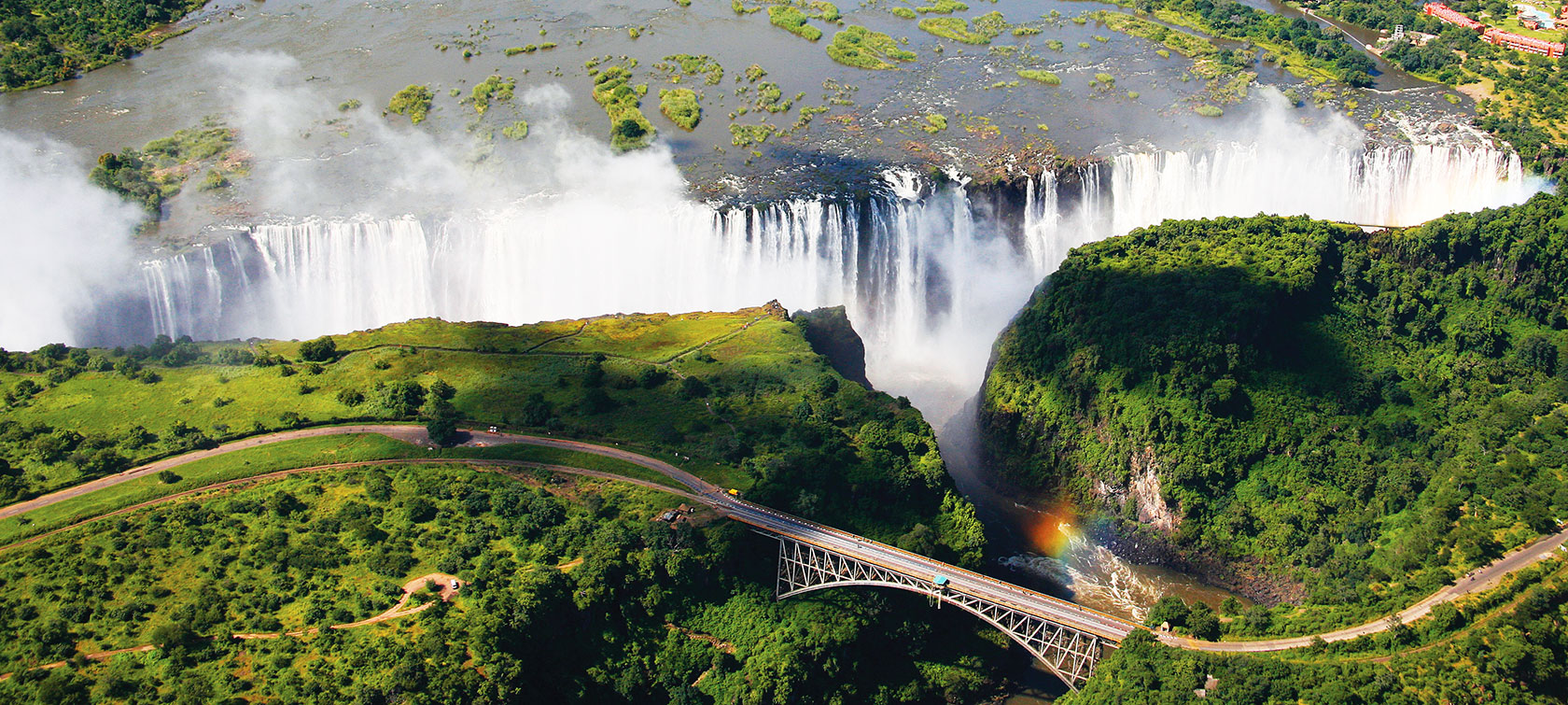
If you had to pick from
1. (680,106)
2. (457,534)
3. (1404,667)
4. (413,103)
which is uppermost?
(413,103)

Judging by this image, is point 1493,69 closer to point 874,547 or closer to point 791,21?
point 791,21

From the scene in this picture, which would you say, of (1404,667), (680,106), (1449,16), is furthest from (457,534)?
(1449,16)

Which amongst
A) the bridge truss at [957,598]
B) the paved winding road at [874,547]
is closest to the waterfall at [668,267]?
the paved winding road at [874,547]

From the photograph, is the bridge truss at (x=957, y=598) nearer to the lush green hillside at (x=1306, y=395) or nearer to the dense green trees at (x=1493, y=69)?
the lush green hillside at (x=1306, y=395)

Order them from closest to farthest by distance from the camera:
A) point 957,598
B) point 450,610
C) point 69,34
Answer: point 450,610 → point 957,598 → point 69,34

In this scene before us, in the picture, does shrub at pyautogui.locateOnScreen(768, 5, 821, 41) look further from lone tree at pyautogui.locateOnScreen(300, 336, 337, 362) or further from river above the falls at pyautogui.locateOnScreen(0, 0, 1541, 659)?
lone tree at pyautogui.locateOnScreen(300, 336, 337, 362)
